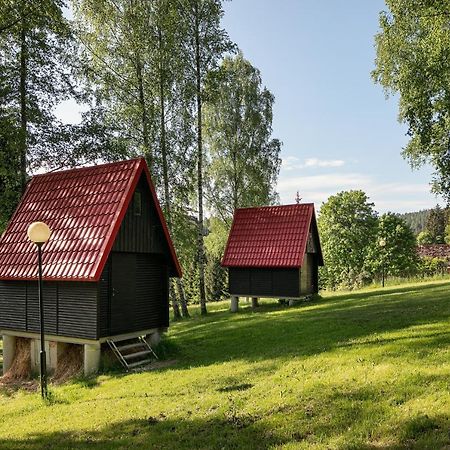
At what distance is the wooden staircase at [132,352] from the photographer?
12.0 meters

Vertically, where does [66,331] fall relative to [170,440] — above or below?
above

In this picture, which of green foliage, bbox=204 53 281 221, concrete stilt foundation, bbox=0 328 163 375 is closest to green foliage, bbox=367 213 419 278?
green foliage, bbox=204 53 281 221

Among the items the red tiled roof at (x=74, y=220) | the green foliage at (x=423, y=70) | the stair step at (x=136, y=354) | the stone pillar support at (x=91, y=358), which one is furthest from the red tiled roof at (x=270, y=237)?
the stone pillar support at (x=91, y=358)

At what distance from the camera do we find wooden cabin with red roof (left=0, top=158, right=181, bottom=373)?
1179 centimetres

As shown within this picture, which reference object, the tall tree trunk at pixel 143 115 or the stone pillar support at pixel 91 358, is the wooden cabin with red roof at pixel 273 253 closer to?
the tall tree trunk at pixel 143 115

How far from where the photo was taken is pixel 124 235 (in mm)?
12422

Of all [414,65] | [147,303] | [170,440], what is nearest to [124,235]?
[147,303]

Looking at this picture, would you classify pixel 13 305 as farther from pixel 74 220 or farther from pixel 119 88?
pixel 119 88

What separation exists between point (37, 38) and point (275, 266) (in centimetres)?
1451

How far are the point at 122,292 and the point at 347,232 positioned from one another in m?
42.1

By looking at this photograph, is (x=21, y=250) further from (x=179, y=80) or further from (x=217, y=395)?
(x=179, y=80)

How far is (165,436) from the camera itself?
658cm

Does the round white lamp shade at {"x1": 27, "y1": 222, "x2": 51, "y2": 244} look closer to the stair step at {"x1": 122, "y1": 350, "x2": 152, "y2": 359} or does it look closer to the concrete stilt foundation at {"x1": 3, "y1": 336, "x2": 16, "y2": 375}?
the stair step at {"x1": 122, "y1": 350, "x2": 152, "y2": 359}

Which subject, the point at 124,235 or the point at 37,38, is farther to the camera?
the point at 37,38
